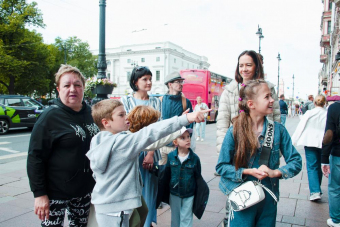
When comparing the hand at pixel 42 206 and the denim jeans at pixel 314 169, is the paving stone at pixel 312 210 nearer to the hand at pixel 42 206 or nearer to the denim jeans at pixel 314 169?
the denim jeans at pixel 314 169

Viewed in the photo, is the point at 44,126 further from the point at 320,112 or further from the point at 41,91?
the point at 41,91

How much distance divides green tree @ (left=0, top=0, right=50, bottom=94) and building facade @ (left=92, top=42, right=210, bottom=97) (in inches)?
1161

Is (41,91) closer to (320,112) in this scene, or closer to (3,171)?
(3,171)

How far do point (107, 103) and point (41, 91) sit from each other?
127 ft

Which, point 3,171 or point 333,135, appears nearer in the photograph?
point 333,135

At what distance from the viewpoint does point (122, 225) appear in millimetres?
2098

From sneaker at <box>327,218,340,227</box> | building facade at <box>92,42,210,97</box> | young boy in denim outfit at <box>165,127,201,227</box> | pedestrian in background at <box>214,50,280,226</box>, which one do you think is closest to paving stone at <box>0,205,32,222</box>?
young boy in denim outfit at <box>165,127,201,227</box>

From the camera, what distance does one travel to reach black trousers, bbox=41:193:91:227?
2.25m

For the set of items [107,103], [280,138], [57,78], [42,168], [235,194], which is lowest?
[235,194]

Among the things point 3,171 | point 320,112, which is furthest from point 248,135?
point 3,171

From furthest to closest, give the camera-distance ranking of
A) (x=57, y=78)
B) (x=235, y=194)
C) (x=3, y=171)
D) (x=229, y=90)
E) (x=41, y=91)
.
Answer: (x=41, y=91) < (x=3, y=171) < (x=229, y=90) < (x=57, y=78) < (x=235, y=194)

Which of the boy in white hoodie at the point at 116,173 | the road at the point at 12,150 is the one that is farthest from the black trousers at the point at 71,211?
the road at the point at 12,150

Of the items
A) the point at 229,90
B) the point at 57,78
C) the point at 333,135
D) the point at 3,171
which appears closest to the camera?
the point at 57,78

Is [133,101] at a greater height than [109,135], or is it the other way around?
[133,101]
